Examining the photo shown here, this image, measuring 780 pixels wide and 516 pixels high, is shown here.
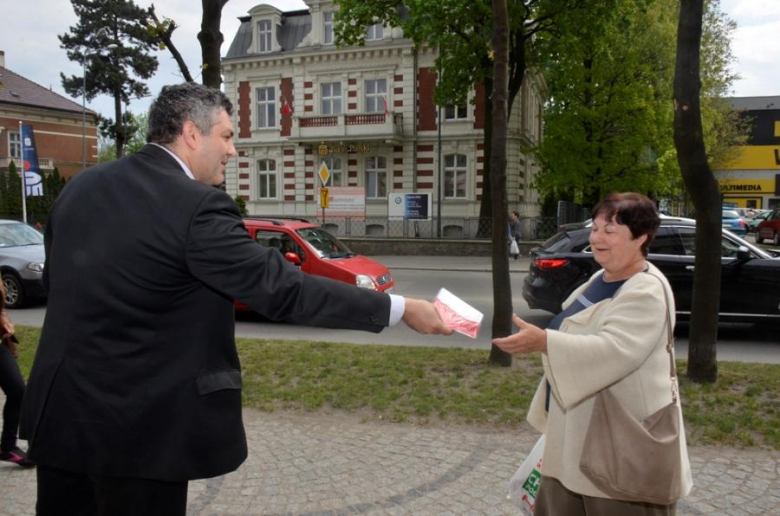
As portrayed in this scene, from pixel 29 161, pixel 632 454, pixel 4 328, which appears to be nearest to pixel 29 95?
pixel 29 161

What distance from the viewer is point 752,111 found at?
243ft

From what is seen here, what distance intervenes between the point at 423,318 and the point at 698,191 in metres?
4.79

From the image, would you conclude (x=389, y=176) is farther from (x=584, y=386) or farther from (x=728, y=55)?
(x=584, y=386)

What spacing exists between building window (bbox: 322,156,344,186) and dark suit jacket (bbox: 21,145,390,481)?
113 feet

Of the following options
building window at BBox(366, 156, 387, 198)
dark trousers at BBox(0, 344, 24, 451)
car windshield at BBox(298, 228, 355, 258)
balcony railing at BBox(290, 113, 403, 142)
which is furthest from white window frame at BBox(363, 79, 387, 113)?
dark trousers at BBox(0, 344, 24, 451)

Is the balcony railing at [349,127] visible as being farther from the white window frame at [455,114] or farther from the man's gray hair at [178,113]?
the man's gray hair at [178,113]

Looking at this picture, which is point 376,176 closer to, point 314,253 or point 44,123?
point 314,253

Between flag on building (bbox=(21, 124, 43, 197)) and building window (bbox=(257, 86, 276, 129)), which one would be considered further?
building window (bbox=(257, 86, 276, 129))

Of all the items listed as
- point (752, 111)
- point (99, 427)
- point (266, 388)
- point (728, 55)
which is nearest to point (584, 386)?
point (99, 427)

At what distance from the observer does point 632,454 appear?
87.1 inches

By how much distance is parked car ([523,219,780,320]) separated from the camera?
9.37 m

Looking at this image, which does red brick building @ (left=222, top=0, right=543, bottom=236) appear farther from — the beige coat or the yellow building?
the yellow building

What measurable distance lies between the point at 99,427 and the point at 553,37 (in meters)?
26.1

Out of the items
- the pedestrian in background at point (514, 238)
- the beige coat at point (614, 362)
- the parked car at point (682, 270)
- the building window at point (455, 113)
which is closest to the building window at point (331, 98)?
the building window at point (455, 113)
